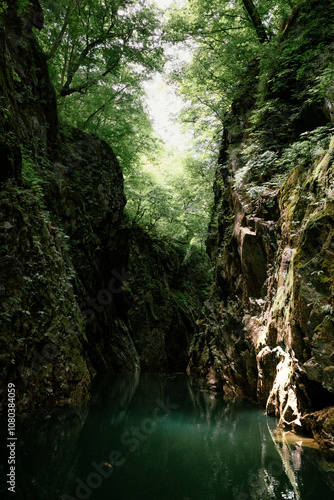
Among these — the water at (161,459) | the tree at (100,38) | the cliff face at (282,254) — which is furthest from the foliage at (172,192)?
the water at (161,459)

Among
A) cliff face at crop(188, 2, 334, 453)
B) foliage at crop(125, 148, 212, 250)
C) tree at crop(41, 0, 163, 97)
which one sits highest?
tree at crop(41, 0, 163, 97)

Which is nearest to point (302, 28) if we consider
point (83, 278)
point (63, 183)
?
point (63, 183)

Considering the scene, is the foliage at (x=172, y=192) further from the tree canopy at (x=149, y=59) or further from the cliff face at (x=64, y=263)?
the cliff face at (x=64, y=263)

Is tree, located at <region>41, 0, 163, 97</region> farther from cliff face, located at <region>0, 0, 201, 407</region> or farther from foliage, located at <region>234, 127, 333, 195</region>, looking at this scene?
foliage, located at <region>234, 127, 333, 195</region>

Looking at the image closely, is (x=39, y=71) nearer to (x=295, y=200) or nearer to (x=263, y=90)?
(x=263, y=90)

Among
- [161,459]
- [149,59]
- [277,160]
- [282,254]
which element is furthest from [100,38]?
[161,459]

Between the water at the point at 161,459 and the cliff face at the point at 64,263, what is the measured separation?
1.41 m

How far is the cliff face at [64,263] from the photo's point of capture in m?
6.32

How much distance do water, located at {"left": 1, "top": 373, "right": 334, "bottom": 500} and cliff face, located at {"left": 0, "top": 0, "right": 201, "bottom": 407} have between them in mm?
1412

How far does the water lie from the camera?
3.37 m

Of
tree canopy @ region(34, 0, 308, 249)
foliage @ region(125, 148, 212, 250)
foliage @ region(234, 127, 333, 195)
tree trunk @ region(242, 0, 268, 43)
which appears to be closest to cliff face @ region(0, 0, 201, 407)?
tree canopy @ region(34, 0, 308, 249)

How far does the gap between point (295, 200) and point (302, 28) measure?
21.9ft

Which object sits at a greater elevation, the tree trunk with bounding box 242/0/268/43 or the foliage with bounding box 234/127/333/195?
the tree trunk with bounding box 242/0/268/43

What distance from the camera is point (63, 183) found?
1202 cm
